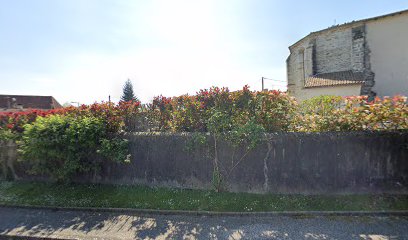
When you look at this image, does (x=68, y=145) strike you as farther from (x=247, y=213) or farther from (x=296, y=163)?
(x=296, y=163)

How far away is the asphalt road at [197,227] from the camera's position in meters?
3.77

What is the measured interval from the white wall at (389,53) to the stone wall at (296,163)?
16.2m

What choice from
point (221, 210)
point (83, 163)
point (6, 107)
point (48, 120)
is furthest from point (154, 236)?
point (6, 107)

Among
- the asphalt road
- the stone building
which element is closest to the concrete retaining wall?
the asphalt road

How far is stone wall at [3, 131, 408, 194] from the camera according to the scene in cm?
495

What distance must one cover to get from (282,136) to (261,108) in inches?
35.5

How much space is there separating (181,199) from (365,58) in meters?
20.7

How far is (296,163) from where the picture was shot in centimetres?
514

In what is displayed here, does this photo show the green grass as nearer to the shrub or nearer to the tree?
the shrub

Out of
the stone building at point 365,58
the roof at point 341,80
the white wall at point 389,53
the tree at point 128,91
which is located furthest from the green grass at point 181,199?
the tree at point 128,91

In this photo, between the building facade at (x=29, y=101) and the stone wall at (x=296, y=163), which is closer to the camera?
the stone wall at (x=296, y=163)

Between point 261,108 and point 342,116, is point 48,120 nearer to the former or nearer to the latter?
point 261,108

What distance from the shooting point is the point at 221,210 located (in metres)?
4.64

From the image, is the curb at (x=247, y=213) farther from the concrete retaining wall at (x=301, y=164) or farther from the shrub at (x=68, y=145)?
the shrub at (x=68, y=145)
